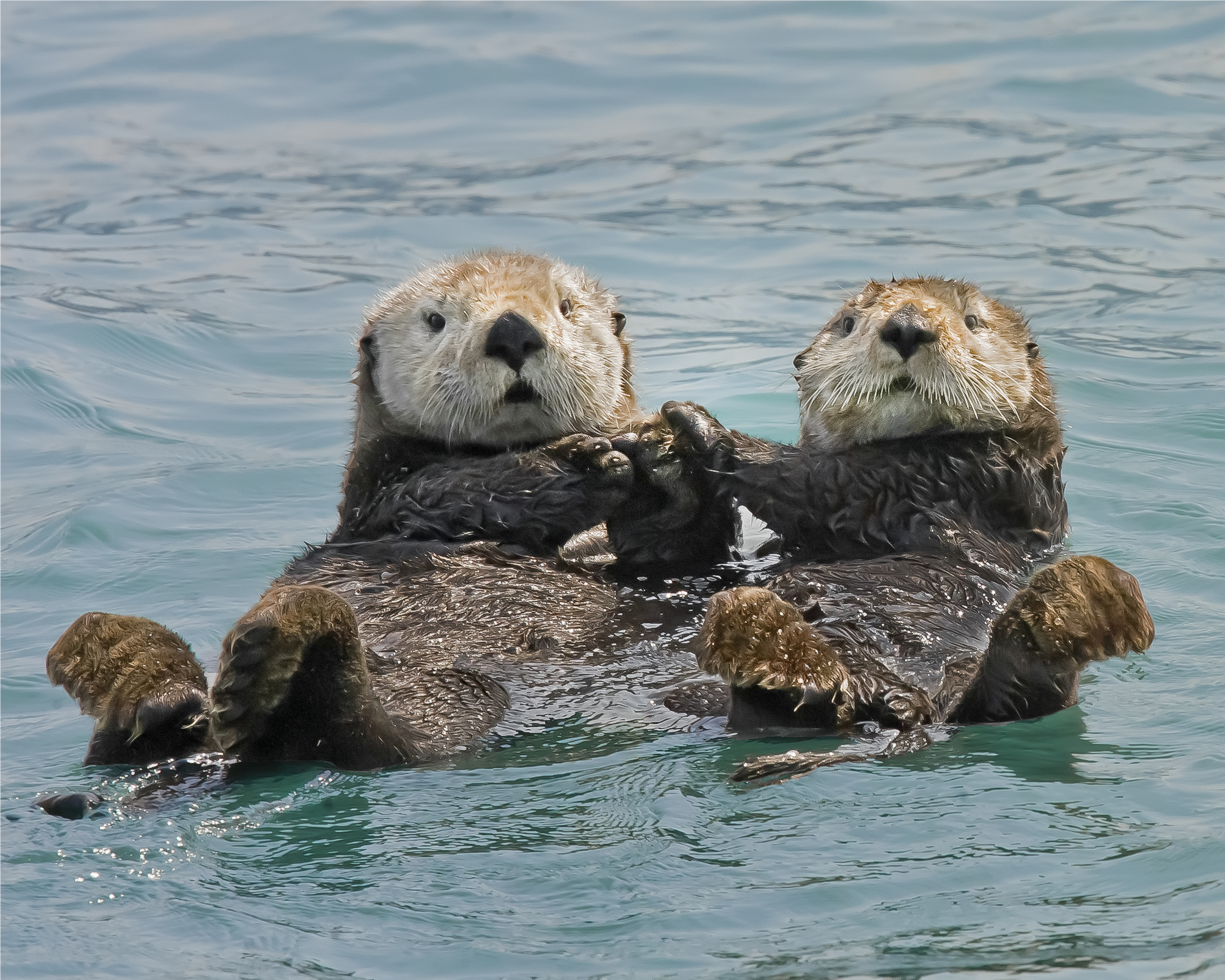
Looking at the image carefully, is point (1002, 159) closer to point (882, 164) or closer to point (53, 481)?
point (882, 164)

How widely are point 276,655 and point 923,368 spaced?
2.16 metres

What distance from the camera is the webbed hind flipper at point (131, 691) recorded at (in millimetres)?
3686

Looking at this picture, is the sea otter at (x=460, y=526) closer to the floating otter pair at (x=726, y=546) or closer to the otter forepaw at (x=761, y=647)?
the floating otter pair at (x=726, y=546)

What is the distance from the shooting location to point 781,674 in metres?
3.47

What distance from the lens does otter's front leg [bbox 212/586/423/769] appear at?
10.6 feet

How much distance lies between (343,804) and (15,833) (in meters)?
0.74

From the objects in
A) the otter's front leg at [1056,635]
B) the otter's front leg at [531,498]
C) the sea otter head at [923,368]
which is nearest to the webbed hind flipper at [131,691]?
the otter's front leg at [531,498]

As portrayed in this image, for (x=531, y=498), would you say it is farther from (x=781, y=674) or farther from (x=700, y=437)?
(x=781, y=674)

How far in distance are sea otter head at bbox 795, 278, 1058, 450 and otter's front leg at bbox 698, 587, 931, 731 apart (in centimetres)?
115

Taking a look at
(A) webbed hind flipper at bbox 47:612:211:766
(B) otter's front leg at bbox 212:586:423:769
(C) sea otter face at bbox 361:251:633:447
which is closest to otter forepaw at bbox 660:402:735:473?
(C) sea otter face at bbox 361:251:633:447

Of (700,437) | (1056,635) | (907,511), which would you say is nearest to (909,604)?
(907,511)

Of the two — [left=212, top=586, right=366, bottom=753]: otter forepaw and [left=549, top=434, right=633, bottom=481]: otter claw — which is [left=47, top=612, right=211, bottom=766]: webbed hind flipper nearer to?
[left=212, top=586, right=366, bottom=753]: otter forepaw

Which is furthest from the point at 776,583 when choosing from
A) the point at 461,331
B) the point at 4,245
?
the point at 4,245

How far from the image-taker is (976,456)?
14.9ft
